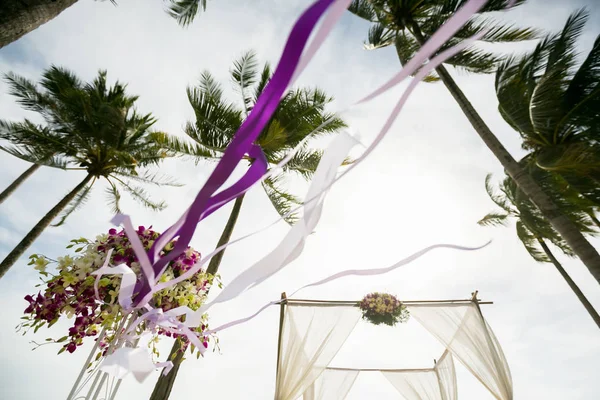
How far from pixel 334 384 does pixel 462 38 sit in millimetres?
6919

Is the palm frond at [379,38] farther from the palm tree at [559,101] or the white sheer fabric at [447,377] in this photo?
the white sheer fabric at [447,377]

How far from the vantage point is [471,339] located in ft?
16.7

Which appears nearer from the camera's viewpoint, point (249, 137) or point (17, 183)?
point (249, 137)

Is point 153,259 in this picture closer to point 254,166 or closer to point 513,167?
point 254,166

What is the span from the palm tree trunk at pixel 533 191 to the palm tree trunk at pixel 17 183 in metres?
9.37

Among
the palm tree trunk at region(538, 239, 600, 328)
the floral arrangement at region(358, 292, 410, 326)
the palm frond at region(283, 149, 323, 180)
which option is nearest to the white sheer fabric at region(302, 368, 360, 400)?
the floral arrangement at region(358, 292, 410, 326)

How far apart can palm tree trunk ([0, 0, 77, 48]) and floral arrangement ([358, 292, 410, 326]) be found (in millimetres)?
5383

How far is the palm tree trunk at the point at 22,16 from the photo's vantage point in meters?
1.60

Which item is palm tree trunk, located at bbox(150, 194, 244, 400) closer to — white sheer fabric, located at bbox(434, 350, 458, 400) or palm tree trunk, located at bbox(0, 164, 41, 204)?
white sheer fabric, located at bbox(434, 350, 458, 400)

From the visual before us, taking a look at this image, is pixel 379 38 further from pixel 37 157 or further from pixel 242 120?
pixel 37 157

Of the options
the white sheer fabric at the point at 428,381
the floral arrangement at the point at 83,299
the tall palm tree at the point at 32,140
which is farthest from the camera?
the tall palm tree at the point at 32,140

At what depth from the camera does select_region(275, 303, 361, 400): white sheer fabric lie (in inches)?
187

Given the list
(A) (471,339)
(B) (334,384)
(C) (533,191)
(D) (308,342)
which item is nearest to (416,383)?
(B) (334,384)

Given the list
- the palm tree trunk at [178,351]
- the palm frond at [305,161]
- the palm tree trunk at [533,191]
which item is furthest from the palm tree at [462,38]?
the palm tree trunk at [178,351]
